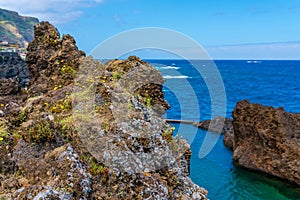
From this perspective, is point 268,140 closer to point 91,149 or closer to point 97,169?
point 91,149

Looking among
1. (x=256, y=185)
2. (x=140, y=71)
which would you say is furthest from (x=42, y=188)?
(x=256, y=185)

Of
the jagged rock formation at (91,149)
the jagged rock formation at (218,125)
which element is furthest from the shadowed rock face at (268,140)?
the jagged rock formation at (91,149)

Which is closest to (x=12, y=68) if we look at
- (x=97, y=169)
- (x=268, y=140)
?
(x=268, y=140)

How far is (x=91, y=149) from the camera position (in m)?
Result: 6.79

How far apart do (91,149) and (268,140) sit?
2059cm

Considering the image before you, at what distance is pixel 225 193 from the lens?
826 inches

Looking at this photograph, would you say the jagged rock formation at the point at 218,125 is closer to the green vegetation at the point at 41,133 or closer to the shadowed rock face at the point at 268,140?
the shadowed rock face at the point at 268,140

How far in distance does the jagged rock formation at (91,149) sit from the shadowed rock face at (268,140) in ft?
53.9

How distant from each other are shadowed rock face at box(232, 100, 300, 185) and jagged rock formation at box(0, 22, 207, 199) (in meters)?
16.4

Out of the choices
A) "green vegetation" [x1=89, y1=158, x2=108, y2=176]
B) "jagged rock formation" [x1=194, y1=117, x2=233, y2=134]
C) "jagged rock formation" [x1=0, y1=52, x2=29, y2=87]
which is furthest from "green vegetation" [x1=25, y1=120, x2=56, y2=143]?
"jagged rock formation" [x1=0, y1=52, x2=29, y2=87]

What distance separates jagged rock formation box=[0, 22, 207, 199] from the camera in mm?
6137

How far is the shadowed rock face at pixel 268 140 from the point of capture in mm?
22391

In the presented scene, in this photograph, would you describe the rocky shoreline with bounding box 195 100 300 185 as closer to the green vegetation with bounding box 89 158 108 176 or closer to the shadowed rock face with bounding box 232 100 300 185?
the shadowed rock face with bounding box 232 100 300 185

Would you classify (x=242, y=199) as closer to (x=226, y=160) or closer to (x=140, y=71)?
(x=226, y=160)
